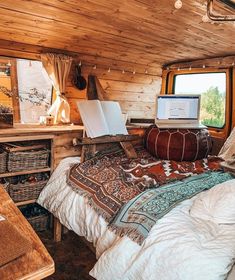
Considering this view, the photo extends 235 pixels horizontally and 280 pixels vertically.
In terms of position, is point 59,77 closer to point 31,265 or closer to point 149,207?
point 149,207

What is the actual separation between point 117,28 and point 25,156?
135 cm

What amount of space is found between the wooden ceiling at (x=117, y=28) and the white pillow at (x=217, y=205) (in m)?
0.98

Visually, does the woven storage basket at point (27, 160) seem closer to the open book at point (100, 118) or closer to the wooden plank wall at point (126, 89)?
the open book at point (100, 118)

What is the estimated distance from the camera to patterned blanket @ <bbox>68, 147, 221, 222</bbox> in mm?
1694

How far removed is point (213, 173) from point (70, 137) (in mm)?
1316

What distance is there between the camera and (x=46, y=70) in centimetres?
257

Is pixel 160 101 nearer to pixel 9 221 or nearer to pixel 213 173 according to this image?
pixel 213 173

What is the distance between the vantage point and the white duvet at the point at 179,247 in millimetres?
1097

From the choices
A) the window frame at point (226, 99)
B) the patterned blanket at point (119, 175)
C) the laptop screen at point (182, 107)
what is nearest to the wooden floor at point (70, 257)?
the patterned blanket at point (119, 175)

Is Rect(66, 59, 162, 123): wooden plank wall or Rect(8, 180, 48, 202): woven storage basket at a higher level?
Rect(66, 59, 162, 123): wooden plank wall

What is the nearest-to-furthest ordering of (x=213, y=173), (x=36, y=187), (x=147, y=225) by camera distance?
(x=147, y=225) < (x=213, y=173) < (x=36, y=187)

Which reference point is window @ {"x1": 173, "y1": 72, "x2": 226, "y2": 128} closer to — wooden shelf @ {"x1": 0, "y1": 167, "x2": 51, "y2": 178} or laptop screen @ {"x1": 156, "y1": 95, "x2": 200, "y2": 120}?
laptop screen @ {"x1": 156, "y1": 95, "x2": 200, "y2": 120}

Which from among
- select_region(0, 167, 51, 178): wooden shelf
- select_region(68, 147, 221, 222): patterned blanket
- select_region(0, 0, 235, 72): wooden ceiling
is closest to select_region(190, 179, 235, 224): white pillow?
select_region(68, 147, 221, 222): patterned blanket

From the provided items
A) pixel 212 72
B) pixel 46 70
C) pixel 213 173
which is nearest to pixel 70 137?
pixel 46 70
